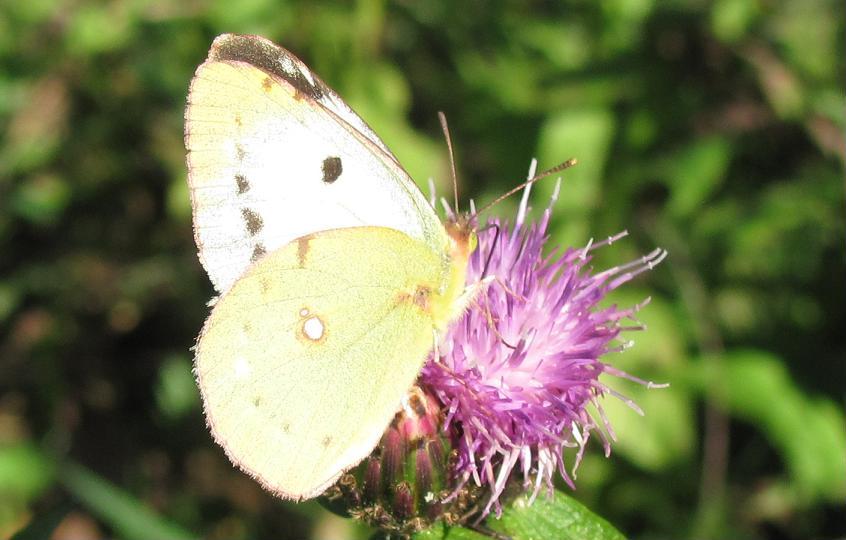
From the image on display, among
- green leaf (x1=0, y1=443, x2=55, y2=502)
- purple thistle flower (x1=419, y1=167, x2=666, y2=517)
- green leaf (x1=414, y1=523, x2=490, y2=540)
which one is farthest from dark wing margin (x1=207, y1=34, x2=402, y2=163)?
green leaf (x1=0, y1=443, x2=55, y2=502)

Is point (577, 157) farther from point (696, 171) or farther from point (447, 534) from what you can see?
point (447, 534)

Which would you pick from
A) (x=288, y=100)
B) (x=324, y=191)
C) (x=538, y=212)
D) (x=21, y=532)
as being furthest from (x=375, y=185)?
(x=538, y=212)

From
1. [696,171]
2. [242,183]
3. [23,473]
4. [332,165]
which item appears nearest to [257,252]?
[242,183]

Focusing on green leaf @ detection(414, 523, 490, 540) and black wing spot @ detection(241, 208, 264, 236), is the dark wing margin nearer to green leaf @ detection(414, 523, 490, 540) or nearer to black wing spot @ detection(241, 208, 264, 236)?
black wing spot @ detection(241, 208, 264, 236)

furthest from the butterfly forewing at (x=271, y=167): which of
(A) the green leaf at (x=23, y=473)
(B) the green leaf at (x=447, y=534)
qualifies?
(A) the green leaf at (x=23, y=473)

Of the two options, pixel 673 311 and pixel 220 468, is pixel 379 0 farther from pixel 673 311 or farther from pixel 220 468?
pixel 220 468

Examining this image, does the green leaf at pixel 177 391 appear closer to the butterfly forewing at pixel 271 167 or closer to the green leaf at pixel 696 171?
the butterfly forewing at pixel 271 167
